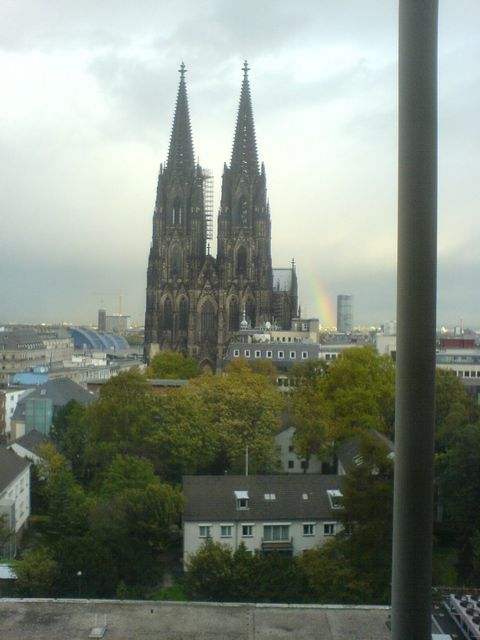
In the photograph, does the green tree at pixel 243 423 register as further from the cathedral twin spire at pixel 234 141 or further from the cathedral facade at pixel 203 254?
the cathedral twin spire at pixel 234 141

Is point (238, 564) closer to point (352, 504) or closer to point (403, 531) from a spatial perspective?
point (352, 504)

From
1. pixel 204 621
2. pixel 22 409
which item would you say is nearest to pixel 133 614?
pixel 204 621

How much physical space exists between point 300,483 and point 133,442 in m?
9.09

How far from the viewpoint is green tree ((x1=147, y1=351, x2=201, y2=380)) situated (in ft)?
200

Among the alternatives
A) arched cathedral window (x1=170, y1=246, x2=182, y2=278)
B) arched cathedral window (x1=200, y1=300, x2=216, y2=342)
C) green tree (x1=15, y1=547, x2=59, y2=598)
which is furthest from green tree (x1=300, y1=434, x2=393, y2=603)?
arched cathedral window (x1=170, y1=246, x2=182, y2=278)

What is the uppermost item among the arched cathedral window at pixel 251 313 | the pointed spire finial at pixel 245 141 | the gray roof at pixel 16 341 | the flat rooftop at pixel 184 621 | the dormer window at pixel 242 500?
the pointed spire finial at pixel 245 141

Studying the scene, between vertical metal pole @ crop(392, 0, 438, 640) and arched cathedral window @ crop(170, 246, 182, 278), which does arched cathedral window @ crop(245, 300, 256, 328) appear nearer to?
arched cathedral window @ crop(170, 246, 182, 278)

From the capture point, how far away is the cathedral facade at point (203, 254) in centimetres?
7594

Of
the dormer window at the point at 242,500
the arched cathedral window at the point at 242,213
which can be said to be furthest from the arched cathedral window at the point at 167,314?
the dormer window at the point at 242,500

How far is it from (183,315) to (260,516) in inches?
2146

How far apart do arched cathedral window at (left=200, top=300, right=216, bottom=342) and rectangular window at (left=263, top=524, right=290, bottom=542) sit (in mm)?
52143

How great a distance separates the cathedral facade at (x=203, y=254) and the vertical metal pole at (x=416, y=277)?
7136cm

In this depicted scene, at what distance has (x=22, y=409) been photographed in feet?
146

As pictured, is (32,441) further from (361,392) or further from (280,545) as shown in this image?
(280,545)
